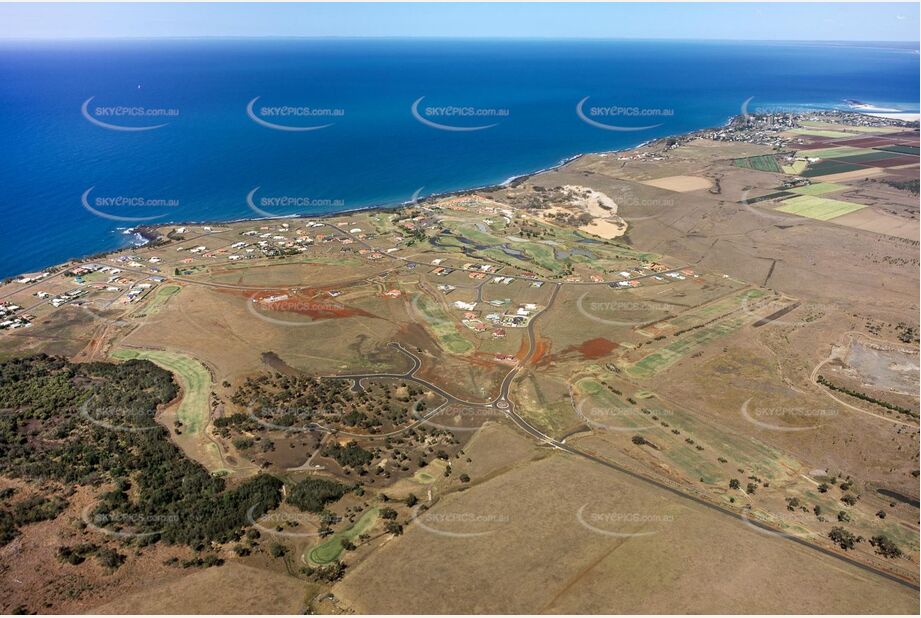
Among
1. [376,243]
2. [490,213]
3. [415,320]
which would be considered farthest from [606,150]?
[415,320]

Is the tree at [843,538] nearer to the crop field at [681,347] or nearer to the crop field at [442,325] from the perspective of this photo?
the crop field at [681,347]

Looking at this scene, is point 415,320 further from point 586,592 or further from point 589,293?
point 586,592

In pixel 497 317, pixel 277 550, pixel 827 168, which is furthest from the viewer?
pixel 827 168

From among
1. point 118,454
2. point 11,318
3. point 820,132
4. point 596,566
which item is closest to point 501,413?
point 596,566

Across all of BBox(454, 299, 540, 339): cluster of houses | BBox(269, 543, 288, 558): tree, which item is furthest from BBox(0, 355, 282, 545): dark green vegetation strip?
BBox(454, 299, 540, 339): cluster of houses

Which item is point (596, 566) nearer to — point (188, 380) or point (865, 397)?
point (865, 397)

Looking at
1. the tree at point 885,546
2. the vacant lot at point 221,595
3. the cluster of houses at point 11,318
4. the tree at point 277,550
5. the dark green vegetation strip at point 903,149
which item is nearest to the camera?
the vacant lot at point 221,595

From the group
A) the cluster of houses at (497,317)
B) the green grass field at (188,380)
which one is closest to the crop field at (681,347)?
the cluster of houses at (497,317)
